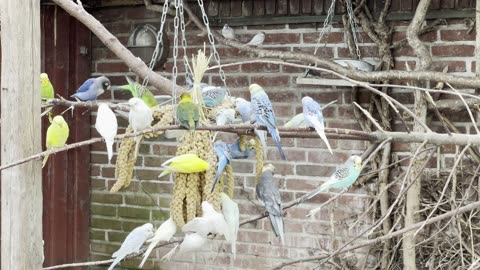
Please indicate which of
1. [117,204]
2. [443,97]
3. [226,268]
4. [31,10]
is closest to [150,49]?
[117,204]

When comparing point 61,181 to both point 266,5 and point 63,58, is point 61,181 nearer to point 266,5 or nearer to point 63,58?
point 63,58

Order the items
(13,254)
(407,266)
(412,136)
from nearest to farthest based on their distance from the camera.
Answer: (13,254) < (412,136) < (407,266)

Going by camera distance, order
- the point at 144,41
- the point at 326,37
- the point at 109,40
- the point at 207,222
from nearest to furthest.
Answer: the point at 207,222 → the point at 109,40 → the point at 326,37 → the point at 144,41

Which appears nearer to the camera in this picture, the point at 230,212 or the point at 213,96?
the point at 230,212

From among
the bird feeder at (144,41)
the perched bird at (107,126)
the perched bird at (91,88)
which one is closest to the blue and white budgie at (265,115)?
the perched bird at (107,126)

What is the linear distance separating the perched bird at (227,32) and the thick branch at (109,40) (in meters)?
1.10

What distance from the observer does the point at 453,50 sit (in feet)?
12.2

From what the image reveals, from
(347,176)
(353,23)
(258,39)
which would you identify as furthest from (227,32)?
(347,176)

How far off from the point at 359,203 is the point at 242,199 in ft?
2.32

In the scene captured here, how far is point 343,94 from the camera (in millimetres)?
3990

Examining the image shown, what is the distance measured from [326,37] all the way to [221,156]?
6.02 feet

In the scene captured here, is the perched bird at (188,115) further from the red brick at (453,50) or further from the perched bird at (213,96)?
the red brick at (453,50)

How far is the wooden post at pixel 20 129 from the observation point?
227 cm

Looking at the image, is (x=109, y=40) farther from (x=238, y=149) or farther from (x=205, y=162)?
(x=205, y=162)
